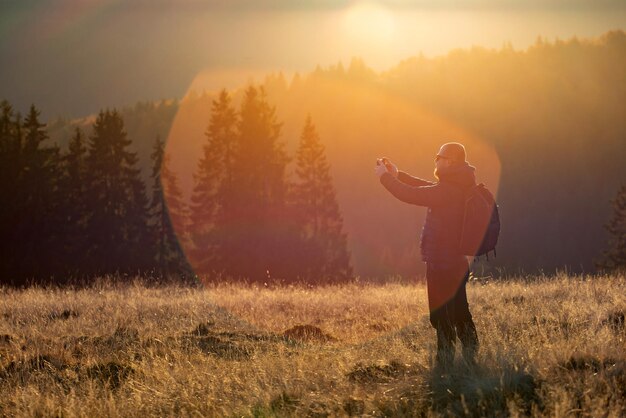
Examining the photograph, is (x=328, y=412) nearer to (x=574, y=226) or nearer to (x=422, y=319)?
(x=422, y=319)

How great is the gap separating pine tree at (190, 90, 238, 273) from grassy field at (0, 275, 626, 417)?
2876 centimetres

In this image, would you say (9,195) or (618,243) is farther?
(618,243)

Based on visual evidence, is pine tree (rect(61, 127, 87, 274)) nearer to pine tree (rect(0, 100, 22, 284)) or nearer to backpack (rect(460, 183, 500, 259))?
pine tree (rect(0, 100, 22, 284))

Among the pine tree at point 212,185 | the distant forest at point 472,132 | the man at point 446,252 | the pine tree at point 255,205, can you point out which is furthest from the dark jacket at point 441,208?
the distant forest at point 472,132

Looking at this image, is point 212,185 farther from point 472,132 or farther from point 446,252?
point 472,132

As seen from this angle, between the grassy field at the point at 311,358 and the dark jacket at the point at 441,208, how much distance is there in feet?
3.41

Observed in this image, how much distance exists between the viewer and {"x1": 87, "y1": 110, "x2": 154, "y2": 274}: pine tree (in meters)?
40.4

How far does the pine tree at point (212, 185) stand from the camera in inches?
1704

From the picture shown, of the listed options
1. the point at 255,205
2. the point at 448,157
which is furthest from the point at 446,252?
the point at 255,205

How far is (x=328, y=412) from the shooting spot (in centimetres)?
557

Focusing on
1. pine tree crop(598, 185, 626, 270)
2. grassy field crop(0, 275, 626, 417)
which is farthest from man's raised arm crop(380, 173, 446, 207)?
pine tree crop(598, 185, 626, 270)

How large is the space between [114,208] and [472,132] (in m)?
89.9

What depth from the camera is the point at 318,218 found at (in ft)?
157

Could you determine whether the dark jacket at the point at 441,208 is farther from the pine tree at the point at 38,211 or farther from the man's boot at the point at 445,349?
the pine tree at the point at 38,211
